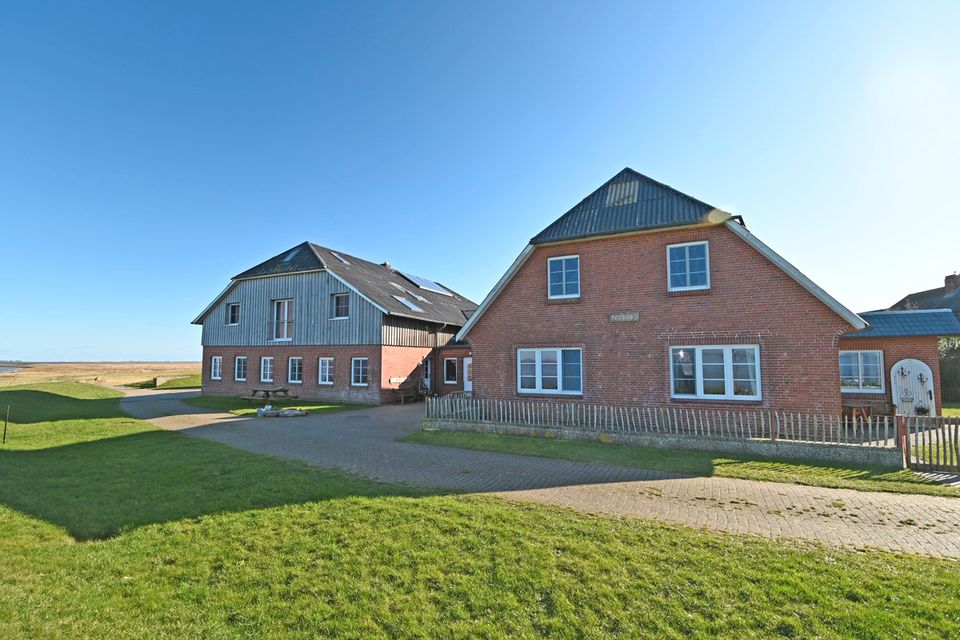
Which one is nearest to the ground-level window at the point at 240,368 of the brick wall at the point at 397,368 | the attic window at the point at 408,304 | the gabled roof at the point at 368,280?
the gabled roof at the point at 368,280

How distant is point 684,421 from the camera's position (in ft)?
41.5

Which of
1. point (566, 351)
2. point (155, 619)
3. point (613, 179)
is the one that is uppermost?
point (613, 179)

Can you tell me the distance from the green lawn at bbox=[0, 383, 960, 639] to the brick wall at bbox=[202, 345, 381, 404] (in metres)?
15.9

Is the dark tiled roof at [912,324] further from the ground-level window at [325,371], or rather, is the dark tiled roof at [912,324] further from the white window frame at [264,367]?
the white window frame at [264,367]

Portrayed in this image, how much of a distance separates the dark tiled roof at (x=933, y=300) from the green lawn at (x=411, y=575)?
116 ft

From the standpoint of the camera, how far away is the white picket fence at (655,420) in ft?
37.1

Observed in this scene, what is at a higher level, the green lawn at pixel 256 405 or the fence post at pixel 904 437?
the fence post at pixel 904 437

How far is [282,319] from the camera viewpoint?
1065 inches

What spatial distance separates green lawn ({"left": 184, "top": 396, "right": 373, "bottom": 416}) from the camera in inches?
808

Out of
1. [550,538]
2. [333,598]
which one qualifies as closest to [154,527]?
[333,598]

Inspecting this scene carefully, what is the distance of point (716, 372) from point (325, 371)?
19588 mm

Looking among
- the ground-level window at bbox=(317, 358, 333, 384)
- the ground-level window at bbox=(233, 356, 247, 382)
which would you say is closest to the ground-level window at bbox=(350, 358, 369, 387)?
the ground-level window at bbox=(317, 358, 333, 384)

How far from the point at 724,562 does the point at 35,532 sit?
8609 millimetres

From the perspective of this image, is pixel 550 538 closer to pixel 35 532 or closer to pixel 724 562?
pixel 724 562
